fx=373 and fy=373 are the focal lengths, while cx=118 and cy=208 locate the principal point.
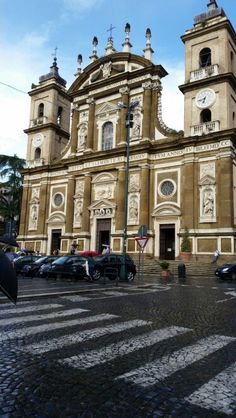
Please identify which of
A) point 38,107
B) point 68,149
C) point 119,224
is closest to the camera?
point 119,224

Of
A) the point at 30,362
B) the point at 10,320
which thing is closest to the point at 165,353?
the point at 30,362

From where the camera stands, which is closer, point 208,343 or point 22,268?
point 208,343

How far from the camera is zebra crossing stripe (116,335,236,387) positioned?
402 cm

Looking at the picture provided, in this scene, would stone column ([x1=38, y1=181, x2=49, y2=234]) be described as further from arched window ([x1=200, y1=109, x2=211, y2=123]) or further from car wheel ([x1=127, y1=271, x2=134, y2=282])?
car wheel ([x1=127, y1=271, x2=134, y2=282])

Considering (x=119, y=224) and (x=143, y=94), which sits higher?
(x=143, y=94)

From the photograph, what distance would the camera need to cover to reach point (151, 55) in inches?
1430

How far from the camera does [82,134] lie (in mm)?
39406

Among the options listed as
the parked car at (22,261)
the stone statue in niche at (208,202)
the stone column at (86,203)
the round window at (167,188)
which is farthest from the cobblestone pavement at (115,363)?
the stone column at (86,203)

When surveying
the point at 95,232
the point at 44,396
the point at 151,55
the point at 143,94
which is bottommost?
the point at 44,396

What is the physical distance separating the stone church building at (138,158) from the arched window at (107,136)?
0.11 meters

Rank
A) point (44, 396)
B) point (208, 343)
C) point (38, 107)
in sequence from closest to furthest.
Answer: point (44, 396), point (208, 343), point (38, 107)

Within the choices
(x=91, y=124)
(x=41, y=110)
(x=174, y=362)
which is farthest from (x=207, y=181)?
(x=174, y=362)

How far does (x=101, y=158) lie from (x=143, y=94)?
7205 millimetres

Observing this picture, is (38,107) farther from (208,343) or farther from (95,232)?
(208,343)
